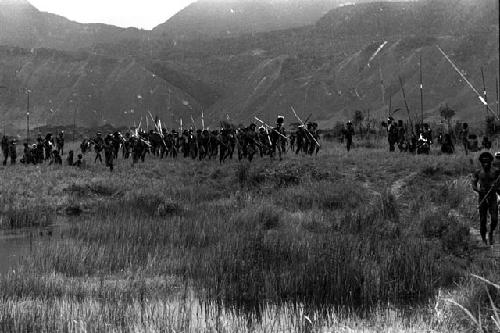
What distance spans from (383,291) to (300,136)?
67.6 ft

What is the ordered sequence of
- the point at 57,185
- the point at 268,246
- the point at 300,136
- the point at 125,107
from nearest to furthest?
the point at 268,246
the point at 57,185
the point at 300,136
the point at 125,107

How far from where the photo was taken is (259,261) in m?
9.75

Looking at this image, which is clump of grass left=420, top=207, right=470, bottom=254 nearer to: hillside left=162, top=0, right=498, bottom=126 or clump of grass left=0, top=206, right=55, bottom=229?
clump of grass left=0, top=206, right=55, bottom=229

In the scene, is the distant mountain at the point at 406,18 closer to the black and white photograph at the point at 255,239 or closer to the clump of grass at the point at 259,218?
the black and white photograph at the point at 255,239

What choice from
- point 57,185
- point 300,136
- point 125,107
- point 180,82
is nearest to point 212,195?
point 57,185

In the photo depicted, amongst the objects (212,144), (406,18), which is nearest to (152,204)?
(212,144)

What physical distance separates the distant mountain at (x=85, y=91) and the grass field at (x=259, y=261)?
102 metres

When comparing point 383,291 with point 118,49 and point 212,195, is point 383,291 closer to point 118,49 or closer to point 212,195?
point 212,195

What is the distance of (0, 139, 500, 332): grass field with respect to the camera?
6.64 m

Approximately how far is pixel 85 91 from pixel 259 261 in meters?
127

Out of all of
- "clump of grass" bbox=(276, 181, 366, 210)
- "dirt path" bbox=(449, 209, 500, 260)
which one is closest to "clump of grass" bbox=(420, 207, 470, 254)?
"dirt path" bbox=(449, 209, 500, 260)

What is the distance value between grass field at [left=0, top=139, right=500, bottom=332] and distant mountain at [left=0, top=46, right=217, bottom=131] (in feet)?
334

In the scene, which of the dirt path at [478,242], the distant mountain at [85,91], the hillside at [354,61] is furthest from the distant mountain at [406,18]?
the dirt path at [478,242]

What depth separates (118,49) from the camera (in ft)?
604
